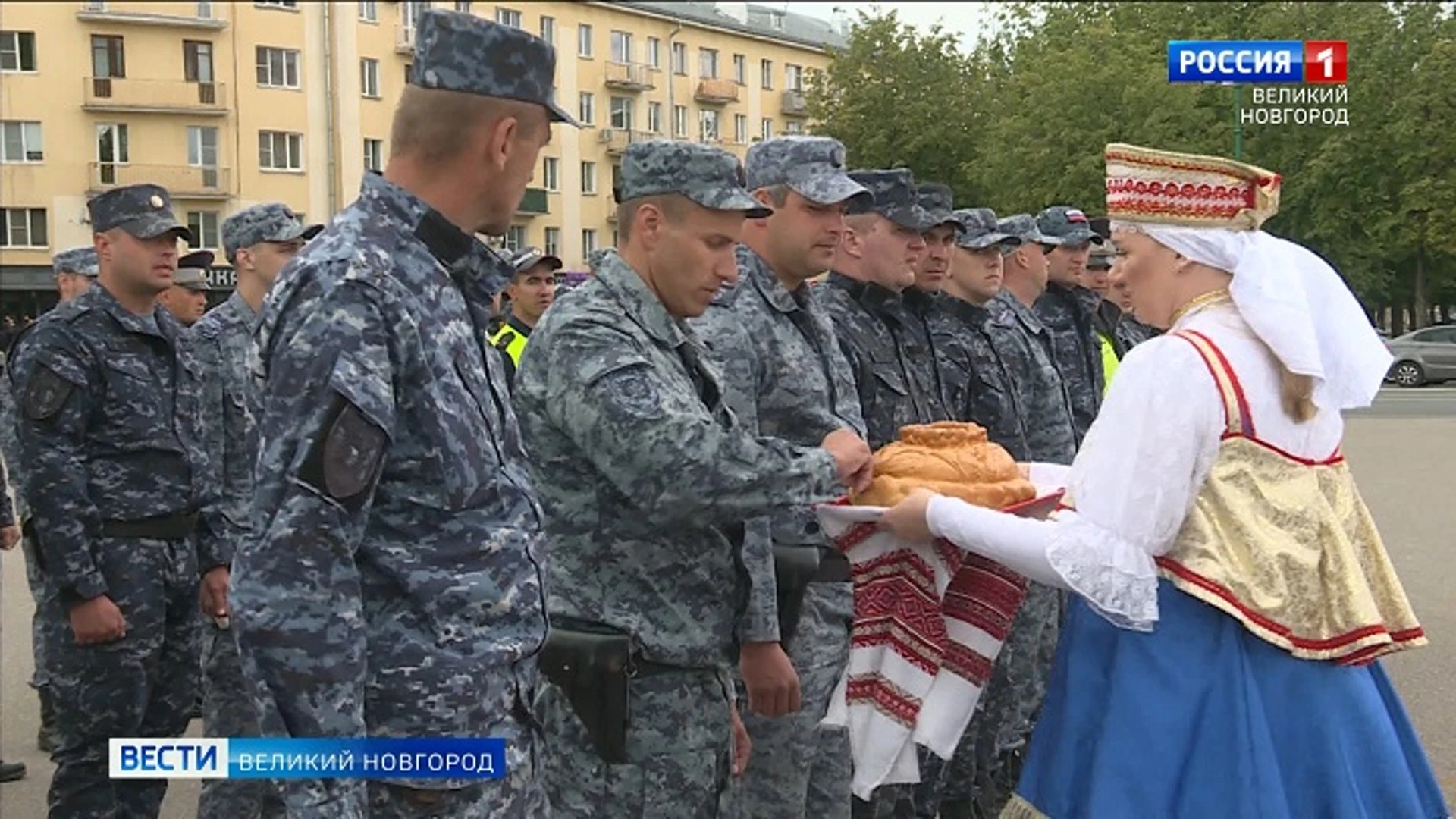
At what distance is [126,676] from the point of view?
4676 mm

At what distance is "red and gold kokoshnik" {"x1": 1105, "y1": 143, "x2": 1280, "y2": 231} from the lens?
3.11 meters

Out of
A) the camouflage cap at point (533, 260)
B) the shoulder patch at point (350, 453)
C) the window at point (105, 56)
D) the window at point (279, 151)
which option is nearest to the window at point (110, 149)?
the window at point (105, 56)

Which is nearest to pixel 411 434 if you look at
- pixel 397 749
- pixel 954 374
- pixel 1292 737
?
pixel 397 749

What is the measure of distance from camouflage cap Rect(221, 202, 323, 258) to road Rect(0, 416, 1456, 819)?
2343 mm

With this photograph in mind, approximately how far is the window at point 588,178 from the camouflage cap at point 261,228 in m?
47.0

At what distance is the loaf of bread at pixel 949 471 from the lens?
3.57 meters

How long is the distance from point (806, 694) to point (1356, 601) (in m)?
1.50

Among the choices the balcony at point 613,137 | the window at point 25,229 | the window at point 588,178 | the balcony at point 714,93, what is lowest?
the window at point 25,229

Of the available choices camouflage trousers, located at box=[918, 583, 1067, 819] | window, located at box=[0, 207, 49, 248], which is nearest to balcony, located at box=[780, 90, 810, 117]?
window, located at box=[0, 207, 49, 248]

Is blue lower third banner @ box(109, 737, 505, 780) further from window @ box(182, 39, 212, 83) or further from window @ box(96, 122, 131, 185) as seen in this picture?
window @ box(182, 39, 212, 83)

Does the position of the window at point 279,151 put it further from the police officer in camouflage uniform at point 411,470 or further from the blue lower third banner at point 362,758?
the blue lower third banner at point 362,758

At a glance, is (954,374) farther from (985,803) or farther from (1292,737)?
(1292,737)

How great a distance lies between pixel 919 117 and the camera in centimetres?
3872

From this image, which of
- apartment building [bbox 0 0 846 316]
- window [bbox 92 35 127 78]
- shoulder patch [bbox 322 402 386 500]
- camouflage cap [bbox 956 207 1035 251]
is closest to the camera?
shoulder patch [bbox 322 402 386 500]
